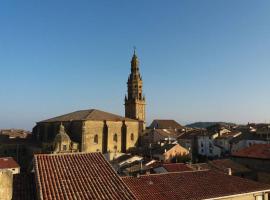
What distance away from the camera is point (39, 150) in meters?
54.0

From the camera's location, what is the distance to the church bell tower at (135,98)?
71938 mm

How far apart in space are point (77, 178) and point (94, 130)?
4875cm

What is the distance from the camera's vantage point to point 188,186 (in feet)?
51.9

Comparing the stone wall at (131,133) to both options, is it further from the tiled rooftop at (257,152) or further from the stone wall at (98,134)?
the tiled rooftop at (257,152)

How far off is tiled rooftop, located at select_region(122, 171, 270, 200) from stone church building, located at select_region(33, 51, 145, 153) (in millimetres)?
35348

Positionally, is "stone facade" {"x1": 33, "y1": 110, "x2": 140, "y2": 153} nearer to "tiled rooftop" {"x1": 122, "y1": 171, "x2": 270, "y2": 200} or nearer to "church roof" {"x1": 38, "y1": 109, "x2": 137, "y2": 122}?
"church roof" {"x1": 38, "y1": 109, "x2": 137, "y2": 122}

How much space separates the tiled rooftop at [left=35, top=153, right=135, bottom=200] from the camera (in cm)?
970

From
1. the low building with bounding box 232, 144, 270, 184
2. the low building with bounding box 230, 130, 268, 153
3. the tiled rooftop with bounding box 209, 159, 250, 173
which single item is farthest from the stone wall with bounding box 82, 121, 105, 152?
the low building with bounding box 232, 144, 270, 184

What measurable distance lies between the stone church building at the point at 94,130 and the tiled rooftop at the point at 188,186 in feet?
116

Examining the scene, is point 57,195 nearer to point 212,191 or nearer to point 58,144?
point 212,191

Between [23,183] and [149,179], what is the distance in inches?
271

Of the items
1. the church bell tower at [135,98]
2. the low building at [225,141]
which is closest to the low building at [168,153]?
the low building at [225,141]

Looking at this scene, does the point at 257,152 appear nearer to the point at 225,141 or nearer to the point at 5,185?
the point at 5,185

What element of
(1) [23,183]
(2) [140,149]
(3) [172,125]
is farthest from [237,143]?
(1) [23,183]
